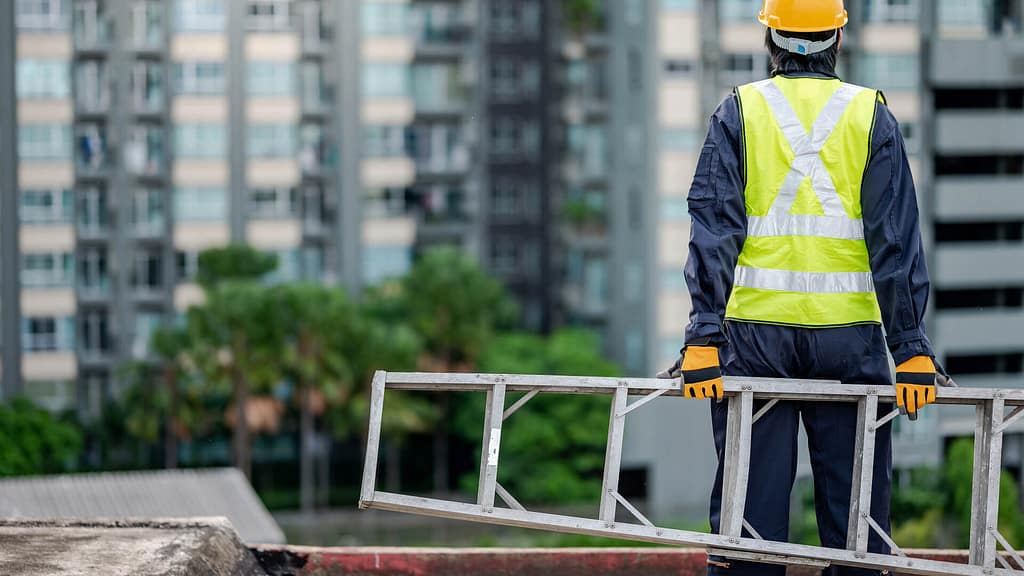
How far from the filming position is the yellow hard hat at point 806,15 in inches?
217

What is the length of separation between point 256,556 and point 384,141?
2041 inches

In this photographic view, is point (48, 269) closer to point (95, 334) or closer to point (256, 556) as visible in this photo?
point (95, 334)

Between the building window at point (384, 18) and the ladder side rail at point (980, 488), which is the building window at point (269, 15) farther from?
the ladder side rail at point (980, 488)

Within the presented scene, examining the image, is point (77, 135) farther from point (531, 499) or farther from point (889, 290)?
point (889, 290)

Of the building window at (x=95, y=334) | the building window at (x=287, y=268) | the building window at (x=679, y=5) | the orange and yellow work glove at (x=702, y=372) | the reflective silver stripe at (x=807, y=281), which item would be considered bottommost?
the building window at (x=95, y=334)

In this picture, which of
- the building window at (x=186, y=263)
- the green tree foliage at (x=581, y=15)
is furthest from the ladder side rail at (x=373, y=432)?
the green tree foliage at (x=581, y=15)

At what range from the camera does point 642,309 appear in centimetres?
5750

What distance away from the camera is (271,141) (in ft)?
183

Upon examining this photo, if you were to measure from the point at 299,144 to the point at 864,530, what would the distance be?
52693 millimetres

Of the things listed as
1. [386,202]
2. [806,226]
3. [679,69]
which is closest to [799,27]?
[806,226]

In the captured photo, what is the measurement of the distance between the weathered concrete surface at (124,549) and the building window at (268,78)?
1989 inches

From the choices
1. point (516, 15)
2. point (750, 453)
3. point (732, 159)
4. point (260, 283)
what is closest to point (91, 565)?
point (750, 453)

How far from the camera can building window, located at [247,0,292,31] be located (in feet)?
181

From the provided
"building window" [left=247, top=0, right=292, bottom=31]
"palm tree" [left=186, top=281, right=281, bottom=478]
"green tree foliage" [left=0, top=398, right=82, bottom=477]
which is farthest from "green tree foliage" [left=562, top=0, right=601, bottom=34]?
"green tree foliage" [left=0, top=398, right=82, bottom=477]
